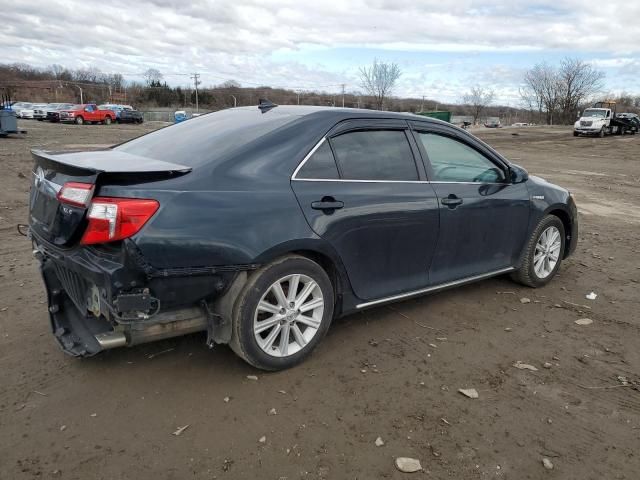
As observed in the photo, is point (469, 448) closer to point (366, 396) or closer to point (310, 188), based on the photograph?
point (366, 396)

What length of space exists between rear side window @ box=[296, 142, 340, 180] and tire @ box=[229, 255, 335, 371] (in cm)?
54

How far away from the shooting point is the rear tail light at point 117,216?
2689mm

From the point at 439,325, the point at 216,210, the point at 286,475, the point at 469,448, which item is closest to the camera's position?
the point at 286,475

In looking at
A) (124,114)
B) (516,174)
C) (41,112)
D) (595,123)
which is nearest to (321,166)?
(516,174)

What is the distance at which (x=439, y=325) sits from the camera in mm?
4180

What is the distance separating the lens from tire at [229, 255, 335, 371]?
10.1 ft

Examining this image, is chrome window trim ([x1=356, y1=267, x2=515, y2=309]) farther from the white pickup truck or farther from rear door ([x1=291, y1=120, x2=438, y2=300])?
the white pickup truck

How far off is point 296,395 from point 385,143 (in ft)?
6.19

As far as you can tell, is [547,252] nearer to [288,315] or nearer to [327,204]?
[327,204]

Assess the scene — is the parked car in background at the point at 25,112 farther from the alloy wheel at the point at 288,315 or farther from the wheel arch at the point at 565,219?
the alloy wheel at the point at 288,315

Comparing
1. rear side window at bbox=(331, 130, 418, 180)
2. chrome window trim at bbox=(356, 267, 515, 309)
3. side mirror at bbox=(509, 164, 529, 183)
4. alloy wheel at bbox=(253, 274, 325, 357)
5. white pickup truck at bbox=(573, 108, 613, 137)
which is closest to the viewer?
alloy wheel at bbox=(253, 274, 325, 357)

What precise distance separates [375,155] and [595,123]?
1611 inches

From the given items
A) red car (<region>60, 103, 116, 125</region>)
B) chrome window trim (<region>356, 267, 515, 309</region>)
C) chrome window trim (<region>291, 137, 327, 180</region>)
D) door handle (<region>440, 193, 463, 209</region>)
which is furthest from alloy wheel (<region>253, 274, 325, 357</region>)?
red car (<region>60, 103, 116, 125</region>)

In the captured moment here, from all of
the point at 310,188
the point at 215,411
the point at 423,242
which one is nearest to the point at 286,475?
the point at 215,411
